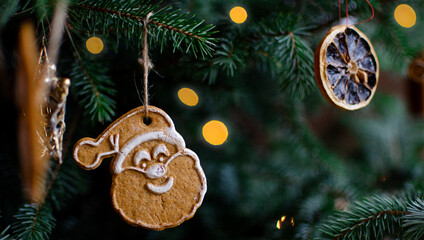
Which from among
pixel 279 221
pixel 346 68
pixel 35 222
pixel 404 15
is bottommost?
pixel 279 221

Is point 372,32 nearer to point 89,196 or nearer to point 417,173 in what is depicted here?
point 417,173

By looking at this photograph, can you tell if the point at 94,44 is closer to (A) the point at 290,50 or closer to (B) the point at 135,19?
(B) the point at 135,19

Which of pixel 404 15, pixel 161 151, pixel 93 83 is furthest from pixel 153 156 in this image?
pixel 404 15

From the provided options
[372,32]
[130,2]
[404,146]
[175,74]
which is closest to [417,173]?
[404,146]

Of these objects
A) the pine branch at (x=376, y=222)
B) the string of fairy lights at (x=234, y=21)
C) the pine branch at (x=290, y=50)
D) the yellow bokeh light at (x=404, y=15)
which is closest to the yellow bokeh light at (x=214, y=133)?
the string of fairy lights at (x=234, y=21)

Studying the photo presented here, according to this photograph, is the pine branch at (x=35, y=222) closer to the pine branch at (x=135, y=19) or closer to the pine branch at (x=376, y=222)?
the pine branch at (x=135, y=19)

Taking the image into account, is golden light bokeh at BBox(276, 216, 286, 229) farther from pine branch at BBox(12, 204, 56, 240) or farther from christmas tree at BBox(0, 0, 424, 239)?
pine branch at BBox(12, 204, 56, 240)
